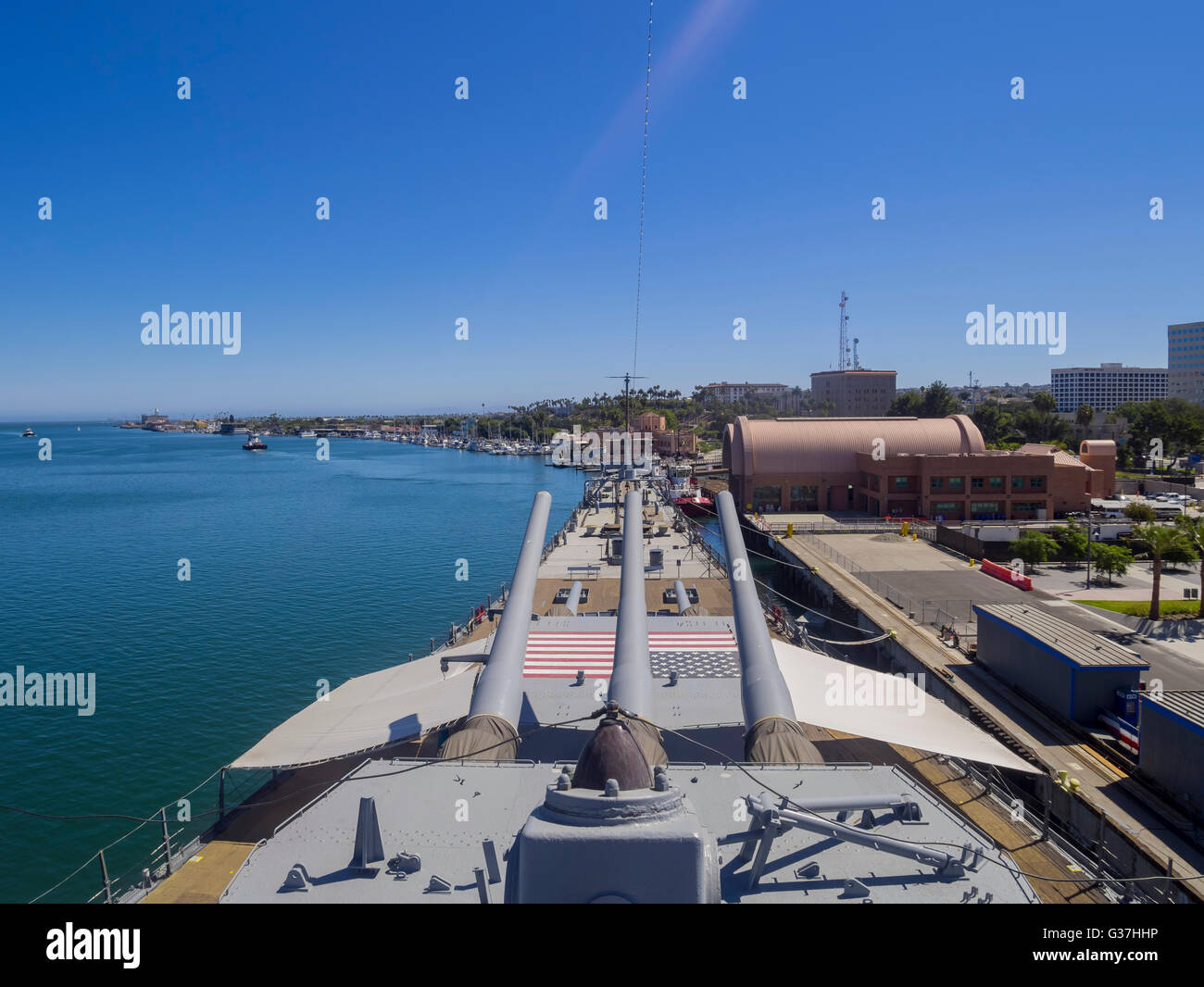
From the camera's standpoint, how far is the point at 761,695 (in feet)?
38.6

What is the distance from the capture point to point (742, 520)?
2437 inches

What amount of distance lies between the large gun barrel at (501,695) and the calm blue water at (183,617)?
1262 centimetres

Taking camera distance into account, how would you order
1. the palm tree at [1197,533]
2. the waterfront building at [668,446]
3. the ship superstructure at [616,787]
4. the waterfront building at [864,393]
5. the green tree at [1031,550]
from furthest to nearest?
1. the waterfront building at [864,393]
2. the waterfront building at [668,446]
3. the green tree at [1031,550]
4. the palm tree at [1197,533]
5. the ship superstructure at [616,787]

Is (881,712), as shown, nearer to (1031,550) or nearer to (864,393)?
(1031,550)

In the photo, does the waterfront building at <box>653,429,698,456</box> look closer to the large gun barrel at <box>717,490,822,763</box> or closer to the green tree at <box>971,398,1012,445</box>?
the green tree at <box>971,398,1012,445</box>

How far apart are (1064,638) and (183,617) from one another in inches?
1672

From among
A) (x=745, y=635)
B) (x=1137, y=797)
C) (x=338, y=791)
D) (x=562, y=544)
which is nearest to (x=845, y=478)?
(x=562, y=544)

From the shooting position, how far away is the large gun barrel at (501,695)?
35.7 ft

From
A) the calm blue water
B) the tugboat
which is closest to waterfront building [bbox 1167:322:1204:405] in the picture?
the tugboat

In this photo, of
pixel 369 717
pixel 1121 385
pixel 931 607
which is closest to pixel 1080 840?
pixel 369 717

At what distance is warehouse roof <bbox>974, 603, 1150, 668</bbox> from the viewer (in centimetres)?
2009

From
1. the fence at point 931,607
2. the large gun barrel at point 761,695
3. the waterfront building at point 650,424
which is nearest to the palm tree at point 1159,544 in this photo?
the fence at point 931,607

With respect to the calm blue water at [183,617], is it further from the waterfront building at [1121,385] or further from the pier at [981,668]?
the waterfront building at [1121,385]

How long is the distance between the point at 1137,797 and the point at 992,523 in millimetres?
44140
